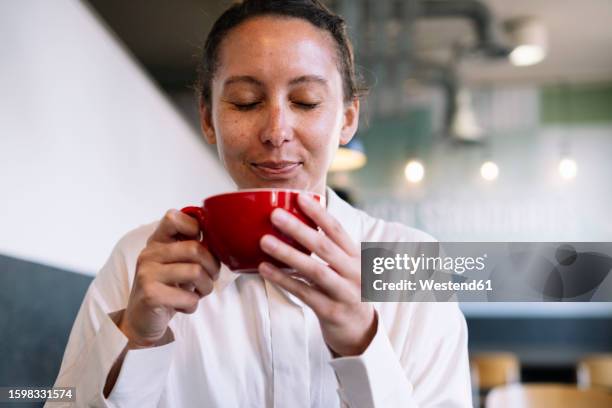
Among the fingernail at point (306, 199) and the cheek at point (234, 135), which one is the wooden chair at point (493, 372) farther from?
the fingernail at point (306, 199)

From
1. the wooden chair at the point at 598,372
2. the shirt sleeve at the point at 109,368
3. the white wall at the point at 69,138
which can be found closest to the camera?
the shirt sleeve at the point at 109,368

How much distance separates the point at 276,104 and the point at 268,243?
0.70 feet

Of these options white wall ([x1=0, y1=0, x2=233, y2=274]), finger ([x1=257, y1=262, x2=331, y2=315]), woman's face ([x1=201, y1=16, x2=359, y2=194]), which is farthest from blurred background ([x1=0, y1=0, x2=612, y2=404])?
finger ([x1=257, y1=262, x2=331, y2=315])

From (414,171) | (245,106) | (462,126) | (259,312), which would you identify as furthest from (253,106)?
(414,171)

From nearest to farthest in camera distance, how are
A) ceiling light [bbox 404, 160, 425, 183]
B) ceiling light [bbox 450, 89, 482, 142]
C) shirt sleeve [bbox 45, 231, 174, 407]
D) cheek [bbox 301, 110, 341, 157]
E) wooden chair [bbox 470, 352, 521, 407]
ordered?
shirt sleeve [bbox 45, 231, 174, 407]
cheek [bbox 301, 110, 341, 157]
wooden chair [bbox 470, 352, 521, 407]
ceiling light [bbox 450, 89, 482, 142]
ceiling light [bbox 404, 160, 425, 183]

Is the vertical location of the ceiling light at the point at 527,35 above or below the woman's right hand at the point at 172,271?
above

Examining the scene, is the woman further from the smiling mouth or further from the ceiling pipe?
the ceiling pipe

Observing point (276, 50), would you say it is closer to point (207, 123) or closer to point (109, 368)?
point (207, 123)

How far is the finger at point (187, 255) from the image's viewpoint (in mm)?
447

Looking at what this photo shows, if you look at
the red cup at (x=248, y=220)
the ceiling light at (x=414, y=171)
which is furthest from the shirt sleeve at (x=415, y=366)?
the ceiling light at (x=414, y=171)

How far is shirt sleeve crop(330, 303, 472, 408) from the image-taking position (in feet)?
1.51

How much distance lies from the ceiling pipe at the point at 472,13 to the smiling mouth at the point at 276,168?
2.78 meters

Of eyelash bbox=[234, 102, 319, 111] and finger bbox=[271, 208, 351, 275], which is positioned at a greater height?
eyelash bbox=[234, 102, 319, 111]

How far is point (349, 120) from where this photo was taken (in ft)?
2.47
